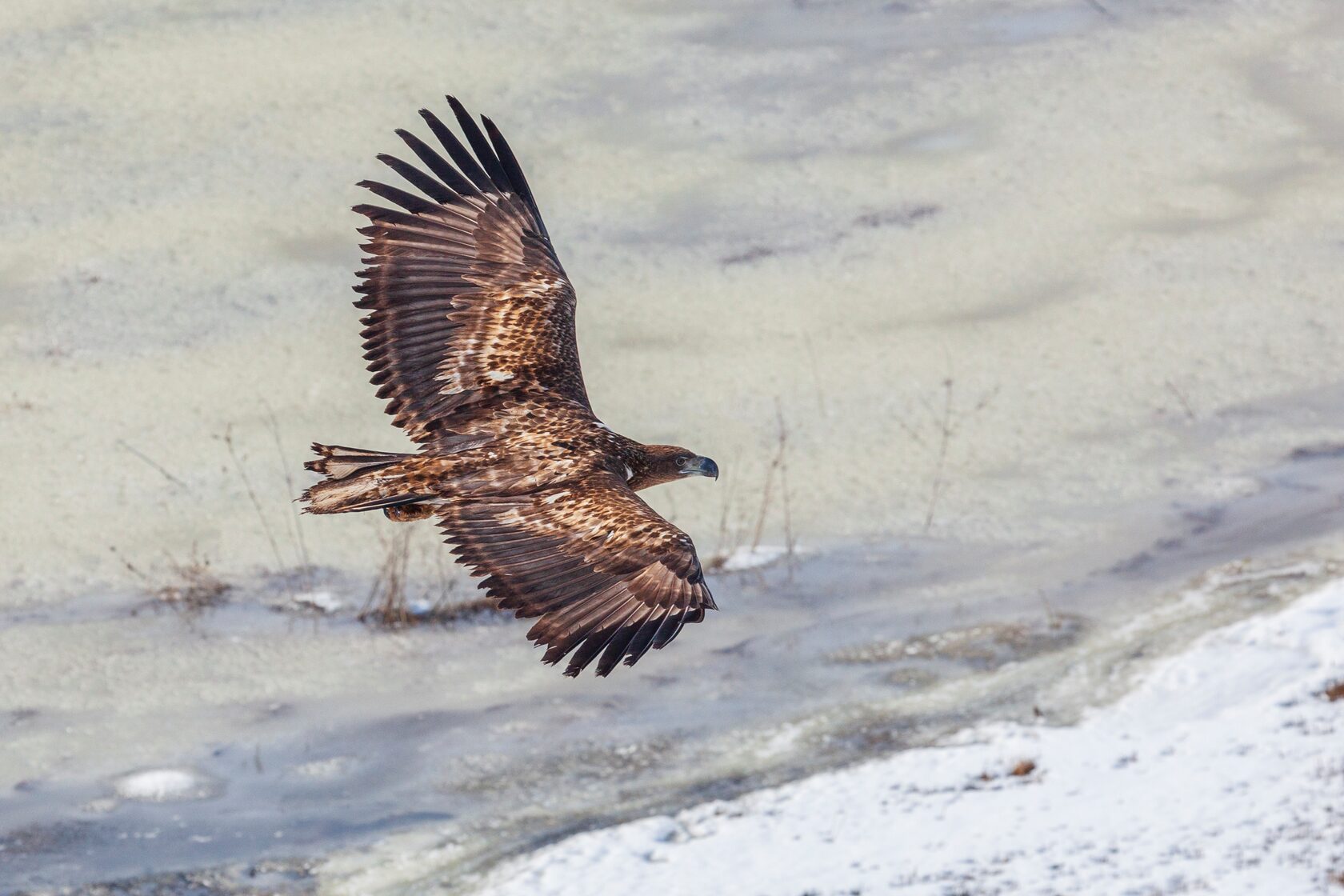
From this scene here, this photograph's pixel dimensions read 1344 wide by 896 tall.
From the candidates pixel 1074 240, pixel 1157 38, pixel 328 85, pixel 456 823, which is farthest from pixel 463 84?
pixel 456 823

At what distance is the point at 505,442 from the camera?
752 centimetres

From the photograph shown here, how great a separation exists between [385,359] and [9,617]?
657cm

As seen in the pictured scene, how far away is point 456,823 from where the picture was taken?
487 inches

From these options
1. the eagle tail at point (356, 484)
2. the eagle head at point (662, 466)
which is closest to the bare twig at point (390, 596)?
the eagle head at point (662, 466)

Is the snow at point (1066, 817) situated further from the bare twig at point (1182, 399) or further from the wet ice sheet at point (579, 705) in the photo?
the bare twig at point (1182, 399)

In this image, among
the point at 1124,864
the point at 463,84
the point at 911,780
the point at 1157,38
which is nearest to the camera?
the point at 1124,864

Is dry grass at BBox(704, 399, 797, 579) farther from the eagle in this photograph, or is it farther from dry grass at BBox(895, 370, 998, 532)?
the eagle

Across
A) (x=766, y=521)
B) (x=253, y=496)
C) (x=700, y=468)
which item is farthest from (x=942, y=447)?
(x=700, y=468)

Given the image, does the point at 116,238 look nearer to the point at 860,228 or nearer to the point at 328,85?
the point at 328,85

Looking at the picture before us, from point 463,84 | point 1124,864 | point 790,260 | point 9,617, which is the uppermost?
point 463,84

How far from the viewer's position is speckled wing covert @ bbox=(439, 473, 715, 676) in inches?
256

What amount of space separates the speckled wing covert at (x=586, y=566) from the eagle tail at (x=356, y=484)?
200 millimetres

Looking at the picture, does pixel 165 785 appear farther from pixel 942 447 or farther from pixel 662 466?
pixel 942 447

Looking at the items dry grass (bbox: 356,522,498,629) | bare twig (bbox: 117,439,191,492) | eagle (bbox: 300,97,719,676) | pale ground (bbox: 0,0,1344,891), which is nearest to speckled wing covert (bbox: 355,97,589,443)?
eagle (bbox: 300,97,719,676)
